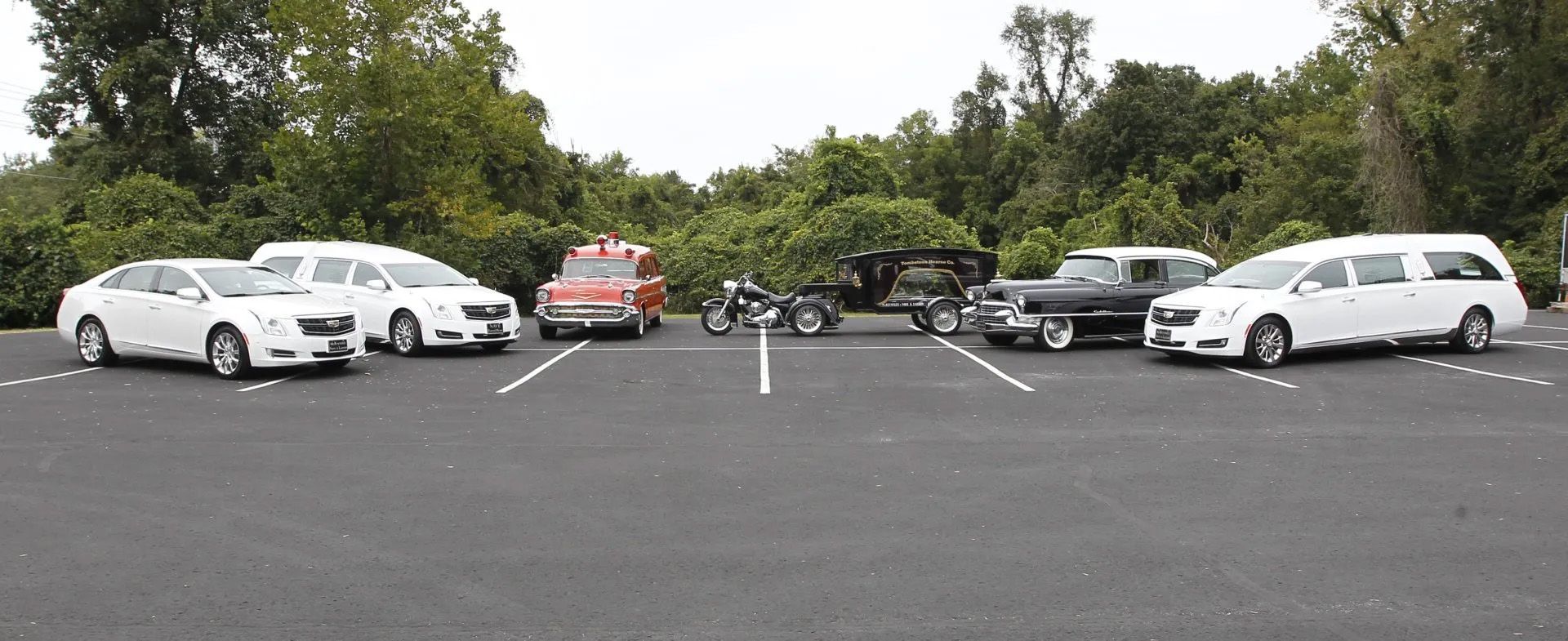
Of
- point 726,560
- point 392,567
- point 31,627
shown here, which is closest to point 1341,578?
point 726,560

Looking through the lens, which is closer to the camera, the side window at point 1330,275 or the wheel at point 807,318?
the side window at point 1330,275

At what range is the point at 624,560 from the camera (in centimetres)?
566

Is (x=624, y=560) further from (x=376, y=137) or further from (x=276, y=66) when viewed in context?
(x=276, y=66)

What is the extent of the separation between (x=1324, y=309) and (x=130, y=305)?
16.0 metres

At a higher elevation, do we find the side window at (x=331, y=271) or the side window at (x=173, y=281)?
the side window at (x=331, y=271)

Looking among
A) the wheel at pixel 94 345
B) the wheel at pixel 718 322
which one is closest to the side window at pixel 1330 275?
the wheel at pixel 718 322

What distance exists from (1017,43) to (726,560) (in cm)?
6926

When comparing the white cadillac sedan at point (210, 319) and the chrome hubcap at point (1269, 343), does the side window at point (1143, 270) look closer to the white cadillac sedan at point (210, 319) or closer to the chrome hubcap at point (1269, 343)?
the chrome hubcap at point (1269, 343)

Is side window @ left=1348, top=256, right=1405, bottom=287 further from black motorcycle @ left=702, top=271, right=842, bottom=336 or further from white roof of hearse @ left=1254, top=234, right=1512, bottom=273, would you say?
black motorcycle @ left=702, top=271, right=842, bottom=336

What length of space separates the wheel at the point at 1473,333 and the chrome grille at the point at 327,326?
15509 mm

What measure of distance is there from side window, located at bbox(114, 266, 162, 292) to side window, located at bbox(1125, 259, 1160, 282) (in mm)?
14310

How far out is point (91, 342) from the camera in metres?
14.5

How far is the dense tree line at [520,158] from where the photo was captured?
3053 cm

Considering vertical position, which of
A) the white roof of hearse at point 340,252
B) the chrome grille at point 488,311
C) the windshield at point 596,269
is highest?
the white roof of hearse at point 340,252
